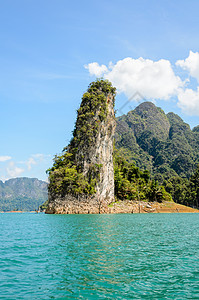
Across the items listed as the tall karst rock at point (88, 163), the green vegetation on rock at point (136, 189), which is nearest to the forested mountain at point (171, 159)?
the green vegetation on rock at point (136, 189)

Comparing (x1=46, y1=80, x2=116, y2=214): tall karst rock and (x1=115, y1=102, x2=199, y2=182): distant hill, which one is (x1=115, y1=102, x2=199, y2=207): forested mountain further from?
(x1=46, y1=80, x2=116, y2=214): tall karst rock

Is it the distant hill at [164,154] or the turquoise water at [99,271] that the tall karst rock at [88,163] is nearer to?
the turquoise water at [99,271]

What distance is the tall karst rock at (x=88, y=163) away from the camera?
6103 centimetres

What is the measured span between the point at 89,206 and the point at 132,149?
127m

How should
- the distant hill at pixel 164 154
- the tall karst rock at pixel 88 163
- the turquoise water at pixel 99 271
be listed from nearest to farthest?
the turquoise water at pixel 99 271 → the tall karst rock at pixel 88 163 → the distant hill at pixel 164 154

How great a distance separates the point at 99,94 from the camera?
70.4 m

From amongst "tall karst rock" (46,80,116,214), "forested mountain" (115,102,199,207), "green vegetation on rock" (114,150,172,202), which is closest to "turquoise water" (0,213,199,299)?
"tall karst rock" (46,80,116,214)

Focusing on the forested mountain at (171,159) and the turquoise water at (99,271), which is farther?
the forested mountain at (171,159)

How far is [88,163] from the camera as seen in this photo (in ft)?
212

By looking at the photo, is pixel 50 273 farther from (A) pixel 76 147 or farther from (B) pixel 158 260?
(A) pixel 76 147

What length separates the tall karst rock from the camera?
61031 mm

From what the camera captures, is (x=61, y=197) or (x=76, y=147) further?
(x=76, y=147)

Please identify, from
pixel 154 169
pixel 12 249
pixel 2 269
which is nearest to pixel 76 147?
pixel 12 249

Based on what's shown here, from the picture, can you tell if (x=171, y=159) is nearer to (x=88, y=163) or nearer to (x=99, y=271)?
(x=88, y=163)
